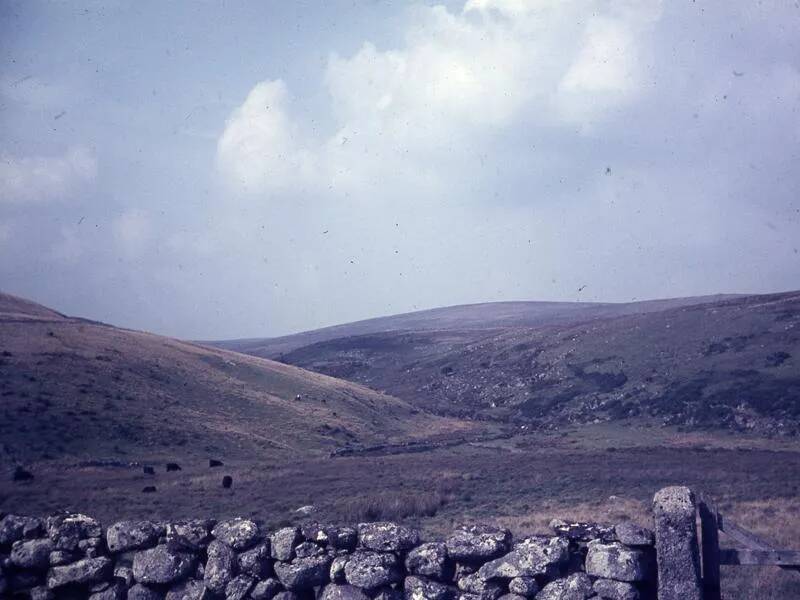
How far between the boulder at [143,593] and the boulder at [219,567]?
0.71 meters

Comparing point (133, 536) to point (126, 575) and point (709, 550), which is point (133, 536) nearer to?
point (126, 575)

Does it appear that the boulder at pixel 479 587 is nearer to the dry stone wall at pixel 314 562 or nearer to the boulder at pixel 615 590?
the dry stone wall at pixel 314 562

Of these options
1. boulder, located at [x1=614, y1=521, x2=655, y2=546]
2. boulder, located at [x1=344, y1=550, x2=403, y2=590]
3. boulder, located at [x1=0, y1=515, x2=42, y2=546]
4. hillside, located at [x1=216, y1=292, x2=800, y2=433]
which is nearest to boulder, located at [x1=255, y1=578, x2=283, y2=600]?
boulder, located at [x1=344, y1=550, x2=403, y2=590]

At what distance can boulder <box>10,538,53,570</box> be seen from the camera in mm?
8078

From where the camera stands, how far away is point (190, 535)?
307 inches

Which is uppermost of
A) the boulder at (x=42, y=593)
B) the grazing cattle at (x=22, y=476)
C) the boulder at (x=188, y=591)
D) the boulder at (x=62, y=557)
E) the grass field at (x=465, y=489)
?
the boulder at (x=62, y=557)

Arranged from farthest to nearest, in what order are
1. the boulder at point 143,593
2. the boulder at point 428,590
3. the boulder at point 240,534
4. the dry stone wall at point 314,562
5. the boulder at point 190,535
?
the boulder at point 190,535, the boulder at point 143,593, the boulder at point 240,534, the boulder at point 428,590, the dry stone wall at point 314,562

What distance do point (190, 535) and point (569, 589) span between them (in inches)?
173

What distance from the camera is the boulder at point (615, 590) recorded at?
6227 millimetres

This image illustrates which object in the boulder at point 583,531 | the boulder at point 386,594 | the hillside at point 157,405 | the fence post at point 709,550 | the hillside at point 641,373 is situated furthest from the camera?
the hillside at point 641,373

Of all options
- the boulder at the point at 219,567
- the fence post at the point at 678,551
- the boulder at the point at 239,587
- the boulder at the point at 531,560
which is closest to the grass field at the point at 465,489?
the fence post at the point at 678,551

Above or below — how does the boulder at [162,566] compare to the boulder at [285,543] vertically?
below

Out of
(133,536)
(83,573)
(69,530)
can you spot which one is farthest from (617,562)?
(69,530)

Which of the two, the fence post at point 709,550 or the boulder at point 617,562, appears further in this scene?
the boulder at point 617,562
